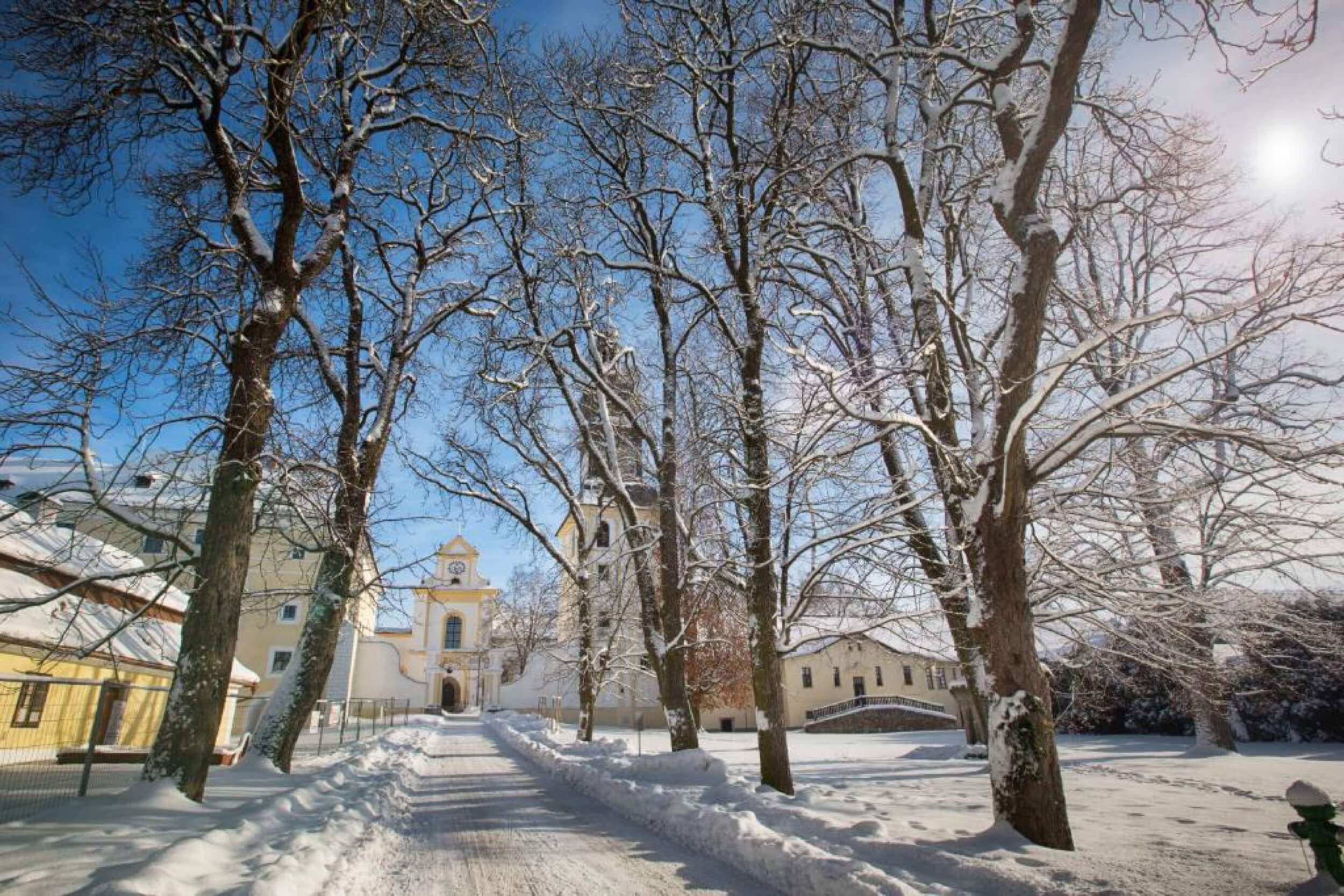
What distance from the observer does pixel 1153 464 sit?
23.5 ft

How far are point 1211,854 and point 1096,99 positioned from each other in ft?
25.4

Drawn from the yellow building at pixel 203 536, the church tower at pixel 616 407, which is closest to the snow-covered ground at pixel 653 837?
the yellow building at pixel 203 536

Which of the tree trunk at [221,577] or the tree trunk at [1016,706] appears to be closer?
the tree trunk at [1016,706]

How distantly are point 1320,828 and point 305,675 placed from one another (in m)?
12.1

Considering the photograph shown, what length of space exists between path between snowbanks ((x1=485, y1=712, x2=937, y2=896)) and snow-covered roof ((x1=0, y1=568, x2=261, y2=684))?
651cm

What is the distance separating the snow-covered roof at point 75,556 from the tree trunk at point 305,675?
1.95 m

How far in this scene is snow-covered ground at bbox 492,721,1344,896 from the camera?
4660 millimetres

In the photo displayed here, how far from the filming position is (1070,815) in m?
7.88

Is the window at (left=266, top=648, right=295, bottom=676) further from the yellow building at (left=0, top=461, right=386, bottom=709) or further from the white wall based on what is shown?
the white wall

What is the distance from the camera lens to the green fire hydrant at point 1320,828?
3.84 meters

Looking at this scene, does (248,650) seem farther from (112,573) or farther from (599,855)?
(599,855)

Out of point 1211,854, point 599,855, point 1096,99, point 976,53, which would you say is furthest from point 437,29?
point 1211,854

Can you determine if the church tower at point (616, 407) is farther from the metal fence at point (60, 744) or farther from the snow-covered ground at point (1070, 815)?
the metal fence at point (60, 744)

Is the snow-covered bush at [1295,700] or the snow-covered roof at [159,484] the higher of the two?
the snow-covered roof at [159,484]
